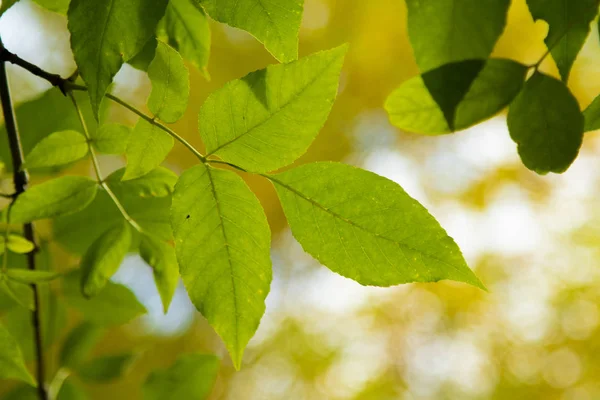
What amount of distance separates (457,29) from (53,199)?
0.34m

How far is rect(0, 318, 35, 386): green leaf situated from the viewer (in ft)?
1.35

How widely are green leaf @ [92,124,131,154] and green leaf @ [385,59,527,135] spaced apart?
240mm

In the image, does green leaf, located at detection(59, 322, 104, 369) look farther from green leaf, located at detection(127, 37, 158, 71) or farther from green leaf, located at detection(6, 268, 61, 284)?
green leaf, located at detection(127, 37, 158, 71)

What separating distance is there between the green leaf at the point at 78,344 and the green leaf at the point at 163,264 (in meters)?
0.28

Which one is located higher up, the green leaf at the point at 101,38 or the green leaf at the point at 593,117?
the green leaf at the point at 593,117

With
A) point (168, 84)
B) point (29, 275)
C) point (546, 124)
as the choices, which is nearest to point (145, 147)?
point (168, 84)

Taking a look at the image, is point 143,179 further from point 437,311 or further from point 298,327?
point 437,311

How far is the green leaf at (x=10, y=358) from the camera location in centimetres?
41

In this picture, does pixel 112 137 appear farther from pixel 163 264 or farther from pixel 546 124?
pixel 546 124

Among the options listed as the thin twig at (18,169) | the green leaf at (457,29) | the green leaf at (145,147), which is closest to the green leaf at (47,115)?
the thin twig at (18,169)

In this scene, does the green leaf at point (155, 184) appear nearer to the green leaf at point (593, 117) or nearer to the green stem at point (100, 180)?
the green stem at point (100, 180)

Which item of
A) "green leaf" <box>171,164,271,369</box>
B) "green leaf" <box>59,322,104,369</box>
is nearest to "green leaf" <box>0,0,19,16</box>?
"green leaf" <box>171,164,271,369</box>

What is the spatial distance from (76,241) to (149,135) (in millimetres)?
309

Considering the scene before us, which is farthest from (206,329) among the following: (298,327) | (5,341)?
(5,341)
